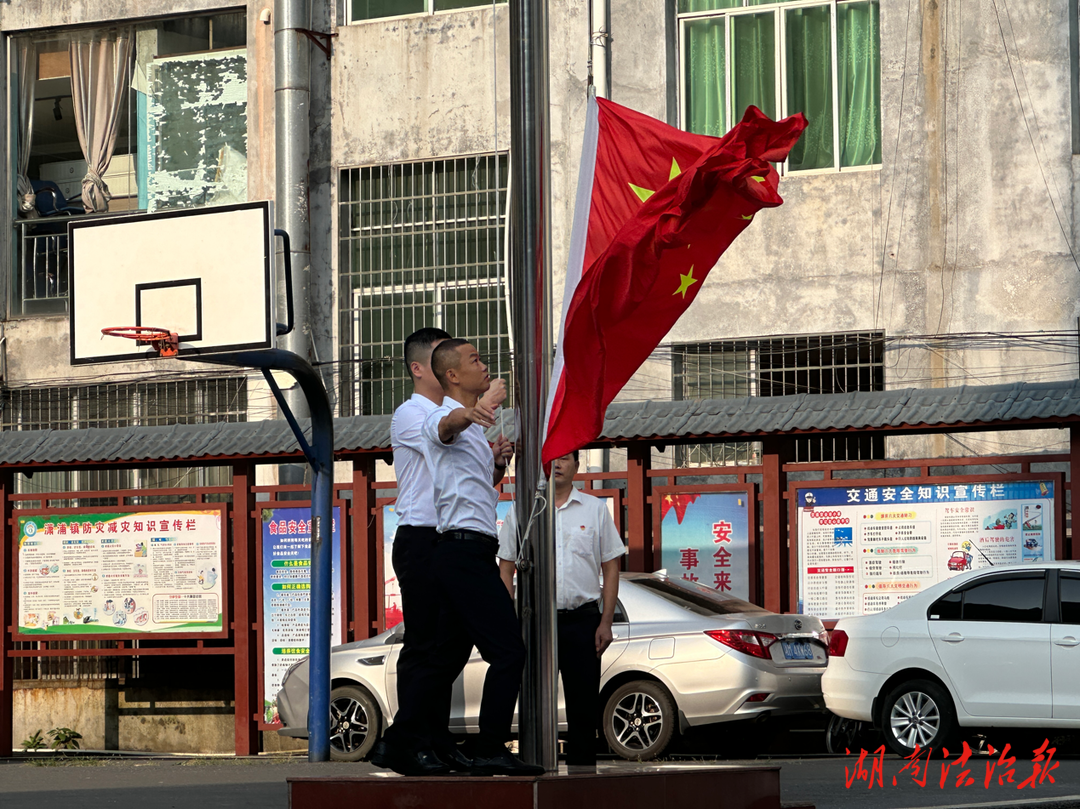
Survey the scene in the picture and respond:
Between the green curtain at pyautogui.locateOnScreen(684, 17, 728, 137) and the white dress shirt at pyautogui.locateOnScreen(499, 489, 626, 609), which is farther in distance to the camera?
the green curtain at pyautogui.locateOnScreen(684, 17, 728, 137)

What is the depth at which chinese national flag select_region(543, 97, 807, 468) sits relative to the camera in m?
6.98

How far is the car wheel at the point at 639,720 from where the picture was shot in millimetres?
12656

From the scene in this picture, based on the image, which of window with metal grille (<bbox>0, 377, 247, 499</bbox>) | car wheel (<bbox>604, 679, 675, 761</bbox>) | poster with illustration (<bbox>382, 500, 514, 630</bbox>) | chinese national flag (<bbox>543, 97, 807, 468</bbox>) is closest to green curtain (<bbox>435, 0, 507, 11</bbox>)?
window with metal grille (<bbox>0, 377, 247, 499</bbox>)

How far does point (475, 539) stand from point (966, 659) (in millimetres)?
6631

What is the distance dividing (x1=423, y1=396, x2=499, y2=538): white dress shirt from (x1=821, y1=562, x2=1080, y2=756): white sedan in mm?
6465

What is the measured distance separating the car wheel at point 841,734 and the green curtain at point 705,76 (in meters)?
8.26

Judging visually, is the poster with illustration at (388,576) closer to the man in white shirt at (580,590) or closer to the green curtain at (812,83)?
the man in white shirt at (580,590)

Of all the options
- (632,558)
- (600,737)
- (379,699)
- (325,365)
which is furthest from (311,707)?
(325,365)

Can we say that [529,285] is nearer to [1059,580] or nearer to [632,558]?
[1059,580]

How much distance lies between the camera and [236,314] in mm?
11891

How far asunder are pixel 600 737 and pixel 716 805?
22.7 feet

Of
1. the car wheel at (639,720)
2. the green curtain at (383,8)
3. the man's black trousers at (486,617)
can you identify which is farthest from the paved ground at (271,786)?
the green curtain at (383,8)

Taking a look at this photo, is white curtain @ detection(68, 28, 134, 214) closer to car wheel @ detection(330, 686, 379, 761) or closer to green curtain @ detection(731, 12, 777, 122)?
green curtain @ detection(731, 12, 777, 122)

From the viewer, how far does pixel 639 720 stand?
12.8 metres
